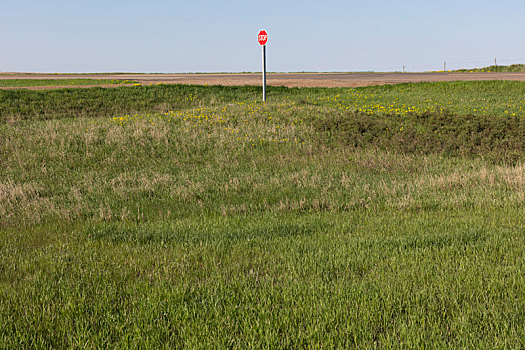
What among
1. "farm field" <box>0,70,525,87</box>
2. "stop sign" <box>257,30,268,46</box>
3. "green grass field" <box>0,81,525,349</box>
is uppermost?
"stop sign" <box>257,30,268,46</box>

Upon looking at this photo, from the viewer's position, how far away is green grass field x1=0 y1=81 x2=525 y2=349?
151 inches

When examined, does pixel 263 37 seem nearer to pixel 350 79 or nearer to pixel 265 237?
pixel 265 237

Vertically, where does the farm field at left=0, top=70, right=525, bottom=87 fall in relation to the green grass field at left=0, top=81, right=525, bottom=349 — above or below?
above

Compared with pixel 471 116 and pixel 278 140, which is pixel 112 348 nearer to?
pixel 278 140

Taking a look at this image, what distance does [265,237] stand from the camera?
6465mm

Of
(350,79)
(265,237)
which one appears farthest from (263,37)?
(350,79)

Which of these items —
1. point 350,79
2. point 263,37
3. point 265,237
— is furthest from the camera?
point 350,79

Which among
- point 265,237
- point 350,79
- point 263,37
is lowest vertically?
point 265,237

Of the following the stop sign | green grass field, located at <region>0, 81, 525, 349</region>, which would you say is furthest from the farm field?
green grass field, located at <region>0, 81, 525, 349</region>

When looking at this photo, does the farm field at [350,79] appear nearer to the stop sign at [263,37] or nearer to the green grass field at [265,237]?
the stop sign at [263,37]

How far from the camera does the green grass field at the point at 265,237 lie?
3.84m

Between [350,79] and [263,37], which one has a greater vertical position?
[263,37]

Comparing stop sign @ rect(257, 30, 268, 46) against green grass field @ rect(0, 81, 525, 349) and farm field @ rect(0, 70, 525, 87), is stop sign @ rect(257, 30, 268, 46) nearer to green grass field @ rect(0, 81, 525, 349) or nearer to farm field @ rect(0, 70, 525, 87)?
green grass field @ rect(0, 81, 525, 349)

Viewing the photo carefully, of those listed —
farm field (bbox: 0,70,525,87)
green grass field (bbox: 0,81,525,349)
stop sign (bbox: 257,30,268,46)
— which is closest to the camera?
green grass field (bbox: 0,81,525,349)
